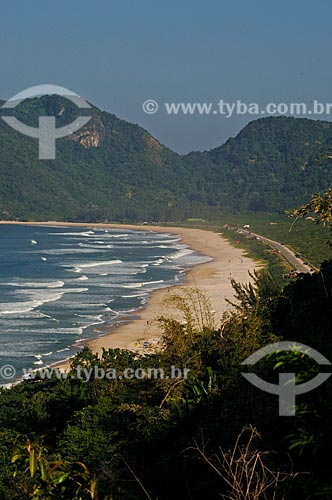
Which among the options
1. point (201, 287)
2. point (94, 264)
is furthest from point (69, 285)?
point (94, 264)

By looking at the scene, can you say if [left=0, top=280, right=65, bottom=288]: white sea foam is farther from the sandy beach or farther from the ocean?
the sandy beach

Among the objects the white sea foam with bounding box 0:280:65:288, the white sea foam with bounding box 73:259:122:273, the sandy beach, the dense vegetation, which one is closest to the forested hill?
the sandy beach

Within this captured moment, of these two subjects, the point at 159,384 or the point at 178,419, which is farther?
the point at 159,384

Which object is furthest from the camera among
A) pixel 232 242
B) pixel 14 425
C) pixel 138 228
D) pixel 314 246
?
pixel 138 228

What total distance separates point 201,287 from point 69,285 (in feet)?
25.4

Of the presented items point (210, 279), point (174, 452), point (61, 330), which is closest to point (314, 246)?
point (210, 279)

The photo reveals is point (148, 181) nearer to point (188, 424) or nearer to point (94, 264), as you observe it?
point (94, 264)

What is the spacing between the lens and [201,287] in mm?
45375

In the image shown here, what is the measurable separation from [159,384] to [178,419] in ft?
6.59

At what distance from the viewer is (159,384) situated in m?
13.1

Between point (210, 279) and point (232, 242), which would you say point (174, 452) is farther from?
point (232, 242)

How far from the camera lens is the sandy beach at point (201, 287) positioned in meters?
29.6

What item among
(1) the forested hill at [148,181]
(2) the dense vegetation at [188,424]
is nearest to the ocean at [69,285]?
(2) the dense vegetation at [188,424]

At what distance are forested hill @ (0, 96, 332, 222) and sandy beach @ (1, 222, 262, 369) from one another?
4712cm
